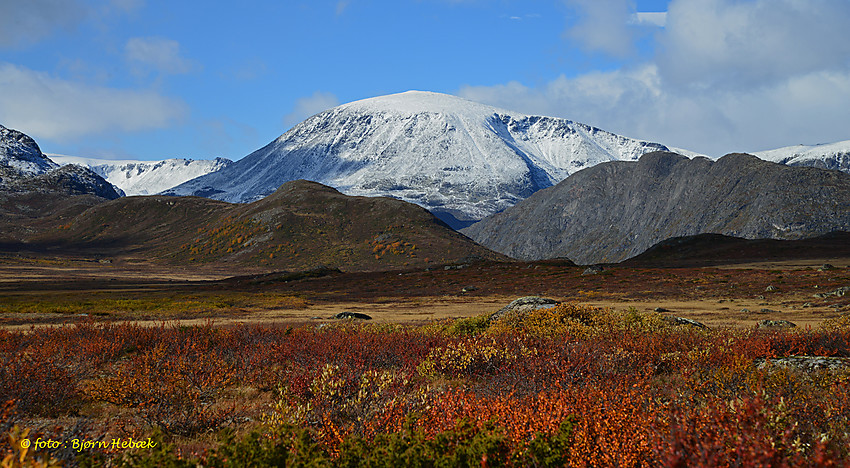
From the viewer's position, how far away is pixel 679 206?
15012 cm

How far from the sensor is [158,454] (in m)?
4.24

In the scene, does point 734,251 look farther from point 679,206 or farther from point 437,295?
point 679,206

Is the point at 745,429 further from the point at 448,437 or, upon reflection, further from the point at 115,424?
the point at 115,424

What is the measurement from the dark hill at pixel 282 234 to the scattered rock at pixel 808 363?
90.4 m

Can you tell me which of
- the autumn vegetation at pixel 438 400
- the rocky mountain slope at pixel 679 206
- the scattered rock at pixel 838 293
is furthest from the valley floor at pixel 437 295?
the rocky mountain slope at pixel 679 206

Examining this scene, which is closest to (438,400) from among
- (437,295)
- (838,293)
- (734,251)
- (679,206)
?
(838,293)

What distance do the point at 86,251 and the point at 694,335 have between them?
507ft

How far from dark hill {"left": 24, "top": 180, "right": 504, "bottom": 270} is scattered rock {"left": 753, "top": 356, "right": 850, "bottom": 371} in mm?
90356

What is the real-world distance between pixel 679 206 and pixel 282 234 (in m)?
118

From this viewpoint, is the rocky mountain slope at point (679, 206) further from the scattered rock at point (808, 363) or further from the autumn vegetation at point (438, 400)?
the autumn vegetation at point (438, 400)

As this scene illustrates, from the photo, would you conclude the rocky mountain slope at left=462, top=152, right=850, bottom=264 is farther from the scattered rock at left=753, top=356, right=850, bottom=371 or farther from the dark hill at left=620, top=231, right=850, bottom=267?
the scattered rock at left=753, top=356, right=850, bottom=371

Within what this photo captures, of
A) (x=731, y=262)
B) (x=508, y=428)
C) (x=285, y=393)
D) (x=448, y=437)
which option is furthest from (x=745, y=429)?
(x=731, y=262)

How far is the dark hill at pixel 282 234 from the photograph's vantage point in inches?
4222

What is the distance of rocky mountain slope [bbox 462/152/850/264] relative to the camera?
12081 cm
